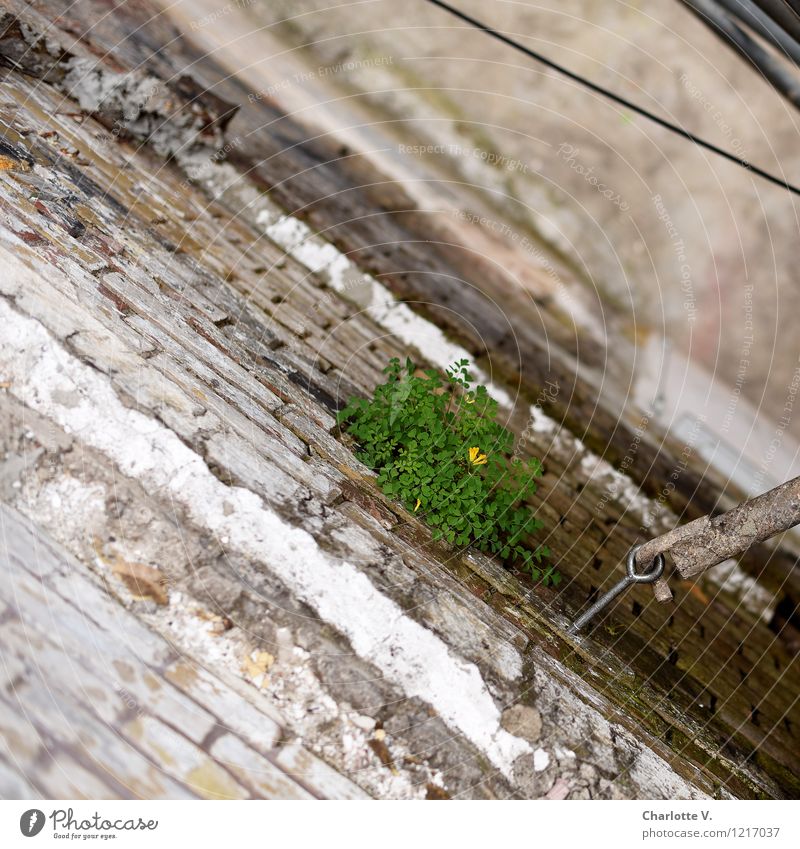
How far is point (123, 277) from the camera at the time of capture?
9.98 ft

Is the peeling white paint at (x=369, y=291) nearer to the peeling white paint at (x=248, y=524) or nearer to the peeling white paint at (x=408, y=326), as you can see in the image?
the peeling white paint at (x=408, y=326)

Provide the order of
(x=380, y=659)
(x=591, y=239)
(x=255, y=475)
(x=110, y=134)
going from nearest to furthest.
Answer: (x=380, y=659) → (x=255, y=475) → (x=110, y=134) → (x=591, y=239)

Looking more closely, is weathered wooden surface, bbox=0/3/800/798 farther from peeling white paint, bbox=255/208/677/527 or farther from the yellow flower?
peeling white paint, bbox=255/208/677/527

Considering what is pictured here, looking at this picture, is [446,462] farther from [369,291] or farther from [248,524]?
[369,291]

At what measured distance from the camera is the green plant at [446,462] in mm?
2904

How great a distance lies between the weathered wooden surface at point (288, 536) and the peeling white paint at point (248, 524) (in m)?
0.01

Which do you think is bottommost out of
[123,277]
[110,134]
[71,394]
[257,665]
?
[257,665]

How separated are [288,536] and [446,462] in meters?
0.86

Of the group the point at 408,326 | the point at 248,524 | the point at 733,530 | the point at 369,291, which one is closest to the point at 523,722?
the point at 733,530

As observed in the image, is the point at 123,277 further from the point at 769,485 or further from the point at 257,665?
the point at 769,485

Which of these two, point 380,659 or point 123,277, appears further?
point 123,277

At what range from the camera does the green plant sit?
290 centimetres

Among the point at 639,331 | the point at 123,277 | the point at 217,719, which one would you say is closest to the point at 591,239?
the point at 639,331

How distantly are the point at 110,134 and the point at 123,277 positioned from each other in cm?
185
